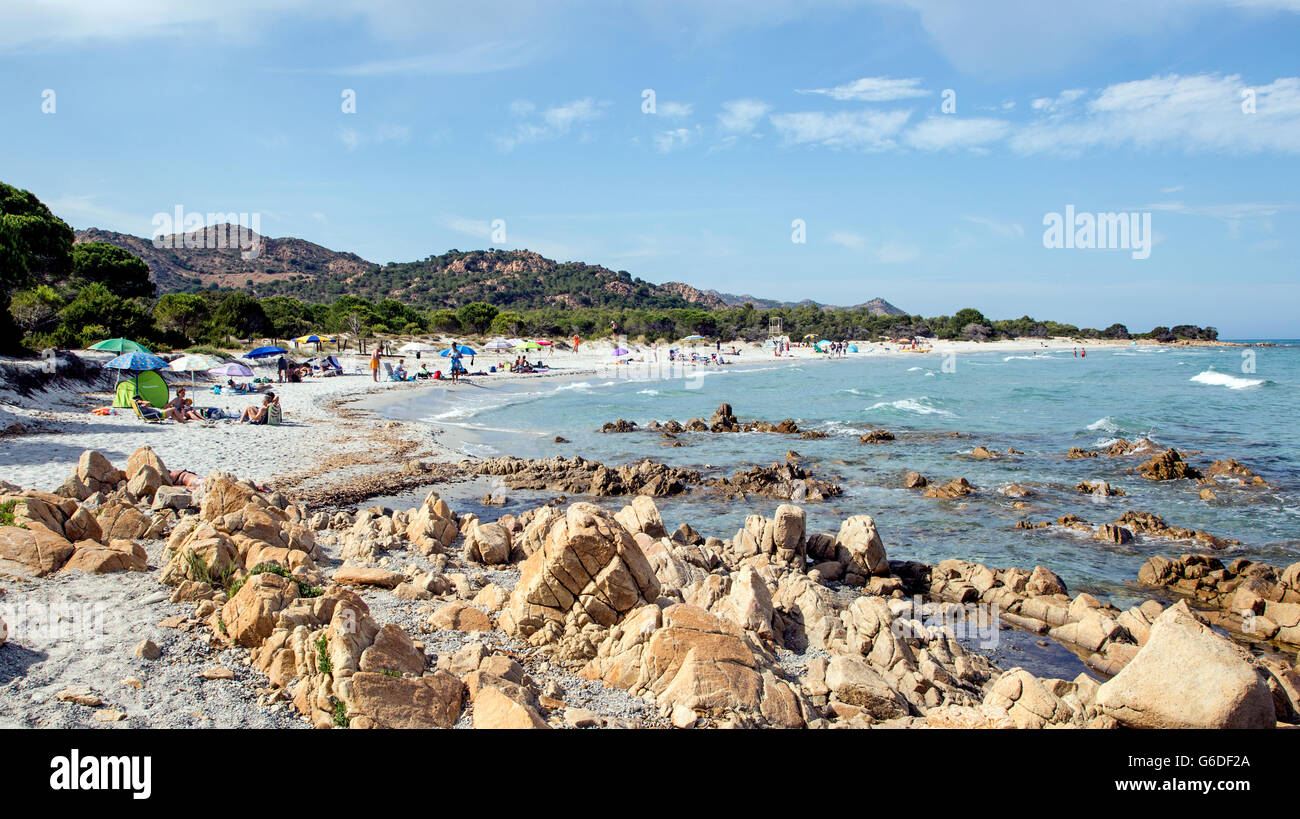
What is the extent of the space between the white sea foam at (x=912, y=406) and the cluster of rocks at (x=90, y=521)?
97.4 ft

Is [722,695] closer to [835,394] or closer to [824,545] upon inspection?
[824,545]

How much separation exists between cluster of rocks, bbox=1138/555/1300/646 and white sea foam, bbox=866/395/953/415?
22.1 meters

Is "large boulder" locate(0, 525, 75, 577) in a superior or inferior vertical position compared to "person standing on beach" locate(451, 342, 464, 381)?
inferior

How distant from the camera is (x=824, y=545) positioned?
1083 cm

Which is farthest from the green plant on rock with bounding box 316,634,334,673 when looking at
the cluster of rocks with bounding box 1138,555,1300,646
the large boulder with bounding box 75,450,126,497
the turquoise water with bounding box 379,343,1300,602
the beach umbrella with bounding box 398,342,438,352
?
the beach umbrella with bounding box 398,342,438,352

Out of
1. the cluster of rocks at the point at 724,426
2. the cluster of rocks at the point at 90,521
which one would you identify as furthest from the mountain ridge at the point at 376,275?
the cluster of rocks at the point at 90,521

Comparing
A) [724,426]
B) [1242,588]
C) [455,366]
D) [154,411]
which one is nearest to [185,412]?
[154,411]

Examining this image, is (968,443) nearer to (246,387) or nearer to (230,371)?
(230,371)

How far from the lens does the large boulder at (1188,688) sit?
482 cm

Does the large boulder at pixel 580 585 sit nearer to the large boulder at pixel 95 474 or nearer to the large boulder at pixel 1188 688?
the large boulder at pixel 1188 688

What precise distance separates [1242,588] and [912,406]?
25.5 meters

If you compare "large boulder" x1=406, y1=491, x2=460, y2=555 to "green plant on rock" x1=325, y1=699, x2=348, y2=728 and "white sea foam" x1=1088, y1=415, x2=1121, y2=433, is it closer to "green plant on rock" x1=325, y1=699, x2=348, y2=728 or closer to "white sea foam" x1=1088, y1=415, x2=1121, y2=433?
"green plant on rock" x1=325, y1=699, x2=348, y2=728

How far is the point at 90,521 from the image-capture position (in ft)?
26.1

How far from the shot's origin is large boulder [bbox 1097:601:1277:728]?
4.82m
